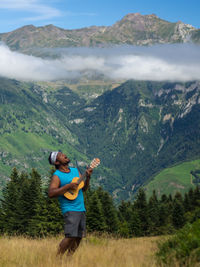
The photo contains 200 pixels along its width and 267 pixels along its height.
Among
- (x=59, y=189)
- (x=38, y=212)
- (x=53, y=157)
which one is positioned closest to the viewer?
(x=59, y=189)

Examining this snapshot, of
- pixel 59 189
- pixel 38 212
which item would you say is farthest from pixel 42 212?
pixel 59 189

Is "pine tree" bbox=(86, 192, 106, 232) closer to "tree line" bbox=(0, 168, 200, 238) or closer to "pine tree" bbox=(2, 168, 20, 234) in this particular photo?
"tree line" bbox=(0, 168, 200, 238)

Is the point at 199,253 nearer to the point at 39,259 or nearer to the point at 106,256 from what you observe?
the point at 106,256

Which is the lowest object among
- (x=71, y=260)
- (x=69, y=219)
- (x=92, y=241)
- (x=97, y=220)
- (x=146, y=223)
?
(x=146, y=223)

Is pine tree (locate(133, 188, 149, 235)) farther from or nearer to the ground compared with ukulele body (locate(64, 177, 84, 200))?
nearer to the ground

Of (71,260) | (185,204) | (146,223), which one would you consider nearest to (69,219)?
(71,260)

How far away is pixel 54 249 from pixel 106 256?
1.86 m

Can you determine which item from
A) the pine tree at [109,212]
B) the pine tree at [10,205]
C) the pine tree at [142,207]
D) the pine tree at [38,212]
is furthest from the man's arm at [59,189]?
the pine tree at [142,207]

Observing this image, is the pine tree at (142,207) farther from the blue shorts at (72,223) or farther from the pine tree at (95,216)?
the blue shorts at (72,223)

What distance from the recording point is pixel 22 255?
836cm

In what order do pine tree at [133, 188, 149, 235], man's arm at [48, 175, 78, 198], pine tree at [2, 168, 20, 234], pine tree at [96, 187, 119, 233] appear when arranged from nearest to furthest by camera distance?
1. man's arm at [48, 175, 78, 198]
2. pine tree at [2, 168, 20, 234]
3. pine tree at [96, 187, 119, 233]
4. pine tree at [133, 188, 149, 235]

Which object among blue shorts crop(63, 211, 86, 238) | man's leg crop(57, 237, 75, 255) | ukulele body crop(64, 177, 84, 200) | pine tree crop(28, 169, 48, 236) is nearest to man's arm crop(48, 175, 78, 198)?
ukulele body crop(64, 177, 84, 200)

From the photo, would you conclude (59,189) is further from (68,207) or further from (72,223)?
(72,223)

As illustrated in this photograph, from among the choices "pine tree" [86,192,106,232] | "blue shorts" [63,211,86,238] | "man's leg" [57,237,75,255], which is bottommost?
"pine tree" [86,192,106,232]
